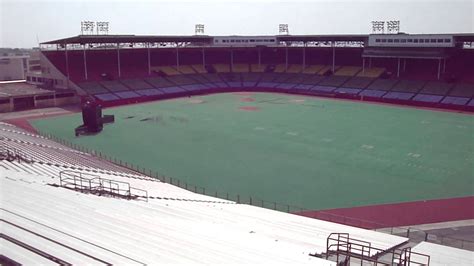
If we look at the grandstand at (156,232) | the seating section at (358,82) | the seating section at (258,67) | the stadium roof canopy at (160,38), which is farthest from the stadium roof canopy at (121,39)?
the grandstand at (156,232)

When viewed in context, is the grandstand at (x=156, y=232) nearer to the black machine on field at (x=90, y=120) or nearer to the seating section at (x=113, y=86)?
the black machine on field at (x=90, y=120)

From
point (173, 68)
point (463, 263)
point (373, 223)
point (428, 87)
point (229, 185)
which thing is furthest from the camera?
point (173, 68)

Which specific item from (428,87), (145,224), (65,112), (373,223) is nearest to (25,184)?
(145,224)

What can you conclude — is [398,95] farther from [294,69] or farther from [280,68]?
[280,68]

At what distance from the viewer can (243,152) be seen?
114 ft

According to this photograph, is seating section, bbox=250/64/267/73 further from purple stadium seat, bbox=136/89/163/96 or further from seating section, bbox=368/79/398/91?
seating section, bbox=368/79/398/91

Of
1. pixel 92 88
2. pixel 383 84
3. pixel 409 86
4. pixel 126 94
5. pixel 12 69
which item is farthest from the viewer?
pixel 12 69

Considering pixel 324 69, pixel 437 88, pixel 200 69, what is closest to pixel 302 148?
pixel 437 88

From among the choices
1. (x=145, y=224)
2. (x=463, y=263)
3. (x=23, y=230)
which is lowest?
(x=463, y=263)

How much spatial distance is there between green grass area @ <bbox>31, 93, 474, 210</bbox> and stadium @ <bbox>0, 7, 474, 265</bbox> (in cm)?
18

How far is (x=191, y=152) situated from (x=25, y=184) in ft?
65.5

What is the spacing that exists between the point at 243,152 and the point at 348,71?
153ft

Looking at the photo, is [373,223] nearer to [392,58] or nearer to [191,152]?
[191,152]

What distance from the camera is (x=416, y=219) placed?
73.0 ft
